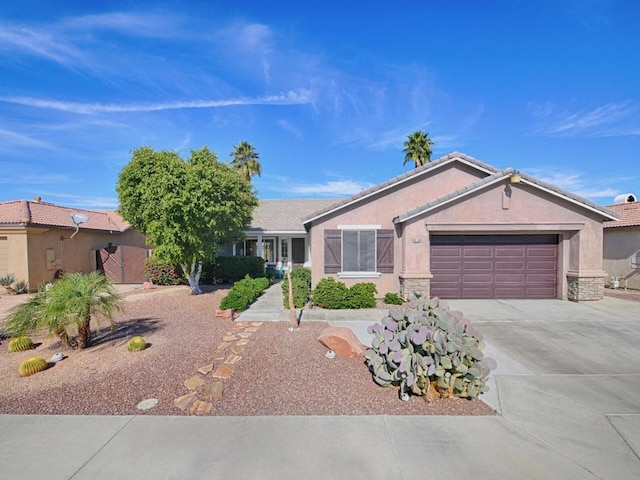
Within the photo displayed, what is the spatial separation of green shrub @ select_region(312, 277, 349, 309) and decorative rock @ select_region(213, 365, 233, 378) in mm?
5276

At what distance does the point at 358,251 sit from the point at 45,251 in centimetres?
1473

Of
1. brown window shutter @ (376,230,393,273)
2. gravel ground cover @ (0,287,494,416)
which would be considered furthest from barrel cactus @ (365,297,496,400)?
brown window shutter @ (376,230,393,273)

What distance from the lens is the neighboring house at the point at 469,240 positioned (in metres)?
10.9

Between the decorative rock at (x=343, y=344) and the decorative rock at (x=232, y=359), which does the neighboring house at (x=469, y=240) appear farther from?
the decorative rock at (x=232, y=359)

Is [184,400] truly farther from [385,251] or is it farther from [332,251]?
[385,251]

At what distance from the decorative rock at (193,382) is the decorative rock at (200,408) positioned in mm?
476

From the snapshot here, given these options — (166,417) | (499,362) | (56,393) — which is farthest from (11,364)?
(499,362)

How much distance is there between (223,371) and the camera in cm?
528

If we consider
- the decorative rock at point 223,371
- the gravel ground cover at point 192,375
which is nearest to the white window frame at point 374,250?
the gravel ground cover at point 192,375

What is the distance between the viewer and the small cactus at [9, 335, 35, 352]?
637 cm

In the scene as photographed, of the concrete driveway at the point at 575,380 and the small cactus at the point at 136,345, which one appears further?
the small cactus at the point at 136,345

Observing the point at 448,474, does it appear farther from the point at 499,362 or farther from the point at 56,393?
the point at 56,393

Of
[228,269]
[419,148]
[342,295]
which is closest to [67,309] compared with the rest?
[342,295]

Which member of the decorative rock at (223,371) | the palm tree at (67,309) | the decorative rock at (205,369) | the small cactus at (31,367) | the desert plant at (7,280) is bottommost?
the decorative rock at (223,371)
